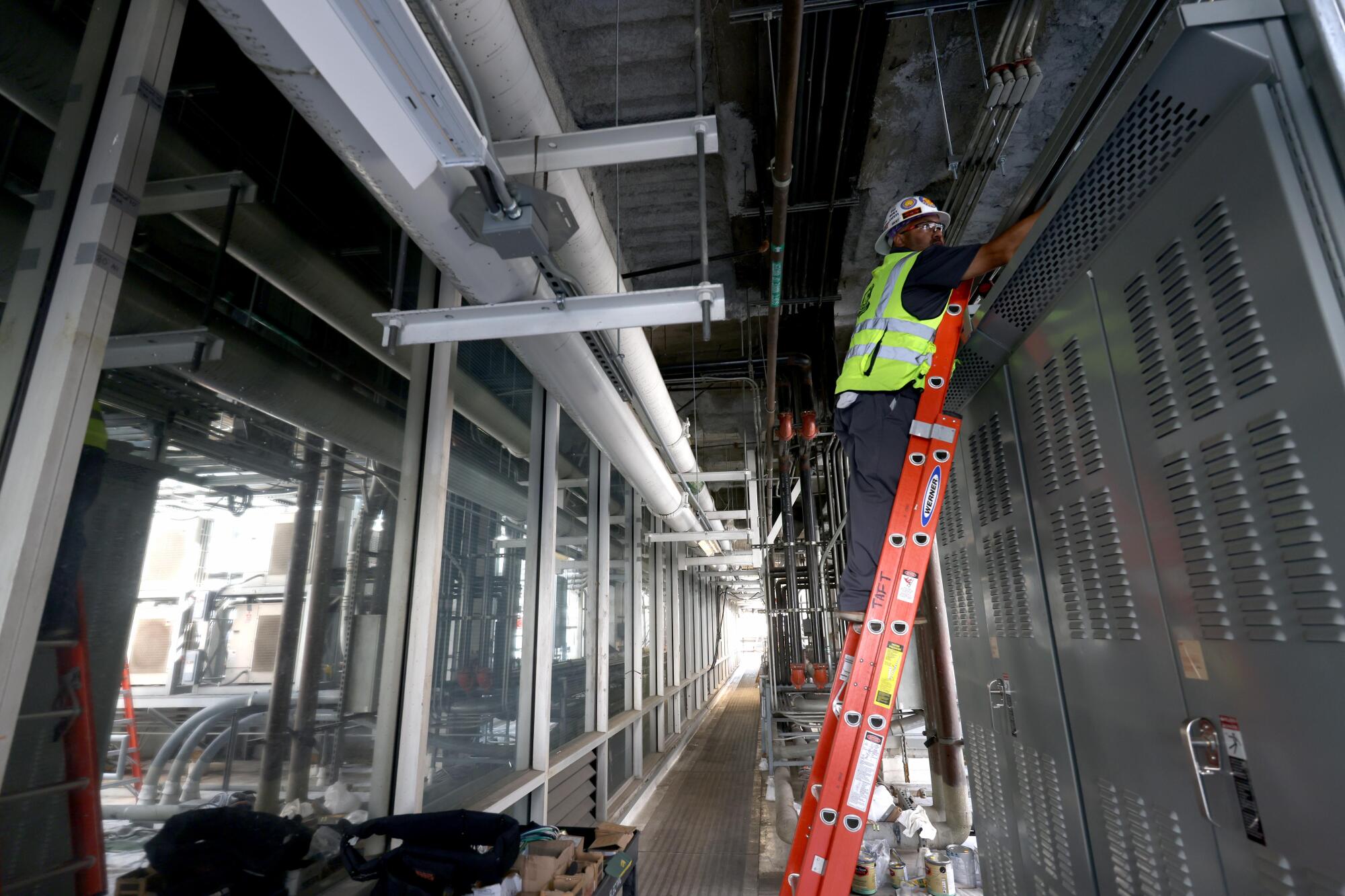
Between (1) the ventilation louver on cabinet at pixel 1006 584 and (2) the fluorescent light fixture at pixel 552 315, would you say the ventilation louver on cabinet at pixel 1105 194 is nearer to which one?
(1) the ventilation louver on cabinet at pixel 1006 584

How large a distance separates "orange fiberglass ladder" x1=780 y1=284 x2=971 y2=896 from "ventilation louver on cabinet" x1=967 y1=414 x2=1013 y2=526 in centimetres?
28

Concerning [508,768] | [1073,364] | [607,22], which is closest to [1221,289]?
[1073,364]

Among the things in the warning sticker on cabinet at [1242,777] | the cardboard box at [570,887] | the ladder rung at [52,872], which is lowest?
the cardboard box at [570,887]

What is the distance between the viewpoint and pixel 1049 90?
323cm

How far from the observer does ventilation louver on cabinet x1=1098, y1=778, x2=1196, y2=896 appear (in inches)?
49.0

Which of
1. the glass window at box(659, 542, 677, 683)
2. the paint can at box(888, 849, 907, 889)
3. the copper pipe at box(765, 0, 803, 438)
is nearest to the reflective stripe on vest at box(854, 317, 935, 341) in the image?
the copper pipe at box(765, 0, 803, 438)

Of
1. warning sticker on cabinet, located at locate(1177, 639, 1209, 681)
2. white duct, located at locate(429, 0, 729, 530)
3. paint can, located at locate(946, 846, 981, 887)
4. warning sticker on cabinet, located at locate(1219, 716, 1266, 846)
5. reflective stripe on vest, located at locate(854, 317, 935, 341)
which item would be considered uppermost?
white duct, located at locate(429, 0, 729, 530)

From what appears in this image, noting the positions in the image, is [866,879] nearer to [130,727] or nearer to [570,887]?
[570,887]

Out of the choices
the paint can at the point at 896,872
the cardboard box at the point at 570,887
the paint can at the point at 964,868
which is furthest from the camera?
the paint can at the point at 964,868

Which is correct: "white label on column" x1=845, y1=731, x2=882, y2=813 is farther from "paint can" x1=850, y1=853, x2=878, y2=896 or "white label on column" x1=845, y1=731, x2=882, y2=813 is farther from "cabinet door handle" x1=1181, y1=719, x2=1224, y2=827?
"paint can" x1=850, y1=853, x2=878, y2=896

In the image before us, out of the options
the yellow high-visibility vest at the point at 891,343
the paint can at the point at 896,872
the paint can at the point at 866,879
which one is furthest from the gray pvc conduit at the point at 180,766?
the paint can at the point at 896,872

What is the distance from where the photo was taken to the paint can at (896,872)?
12.5ft

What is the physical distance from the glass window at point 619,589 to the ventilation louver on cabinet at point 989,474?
4388 mm

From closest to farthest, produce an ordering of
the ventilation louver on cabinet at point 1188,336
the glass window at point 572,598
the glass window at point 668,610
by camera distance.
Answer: the ventilation louver on cabinet at point 1188,336, the glass window at point 572,598, the glass window at point 668,610
